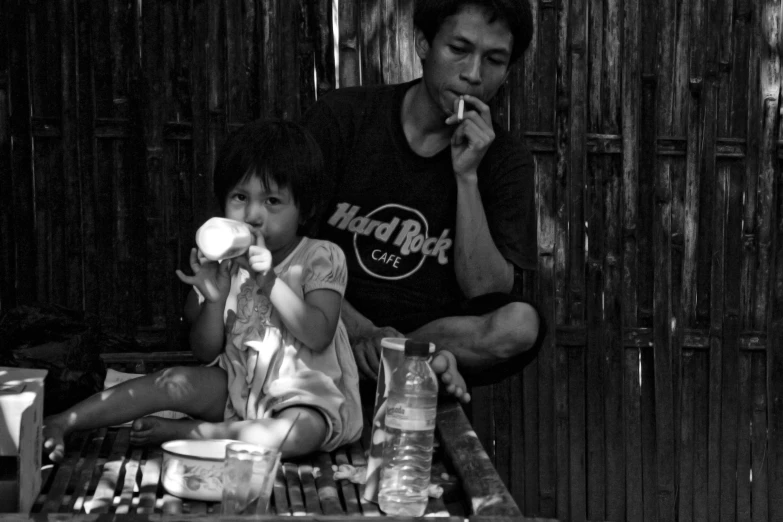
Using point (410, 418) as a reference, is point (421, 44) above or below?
above

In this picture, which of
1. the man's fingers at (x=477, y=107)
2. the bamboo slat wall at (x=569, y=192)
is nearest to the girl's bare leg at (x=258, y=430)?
the man's fingers at (x=477, y=107)

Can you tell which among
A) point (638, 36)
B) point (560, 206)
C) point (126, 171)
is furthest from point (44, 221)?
point (638, 36)

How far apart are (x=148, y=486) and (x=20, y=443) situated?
359 mm

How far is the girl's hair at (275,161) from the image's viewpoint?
290 centimetres

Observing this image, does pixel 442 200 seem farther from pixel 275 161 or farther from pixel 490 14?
pixel 275 161

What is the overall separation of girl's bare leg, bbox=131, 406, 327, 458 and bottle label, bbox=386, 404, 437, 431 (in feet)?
1.10

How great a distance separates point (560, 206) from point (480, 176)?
83 centimetres

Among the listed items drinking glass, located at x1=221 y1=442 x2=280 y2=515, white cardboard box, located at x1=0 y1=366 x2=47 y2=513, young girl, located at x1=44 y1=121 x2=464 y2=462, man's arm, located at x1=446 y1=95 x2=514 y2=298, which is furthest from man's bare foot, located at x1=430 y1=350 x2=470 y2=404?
white cardboard box, located at x1=0 y1=366 x2=47 y2=513

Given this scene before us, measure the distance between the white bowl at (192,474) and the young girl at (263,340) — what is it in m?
0.25

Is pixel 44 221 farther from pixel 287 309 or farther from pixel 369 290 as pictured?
pixel 287 309

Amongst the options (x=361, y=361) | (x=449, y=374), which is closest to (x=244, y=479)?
(x=449, y=374)

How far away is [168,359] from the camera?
3760mm

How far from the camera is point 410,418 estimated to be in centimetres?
250

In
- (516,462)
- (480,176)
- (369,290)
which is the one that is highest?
(480,176)
